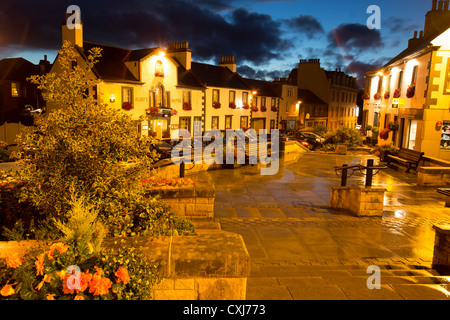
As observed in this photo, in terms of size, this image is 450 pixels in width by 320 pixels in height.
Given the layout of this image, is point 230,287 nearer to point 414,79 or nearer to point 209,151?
point 209,151

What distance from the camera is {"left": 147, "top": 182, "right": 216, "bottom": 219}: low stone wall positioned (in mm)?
8125

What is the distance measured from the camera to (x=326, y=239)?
754cm

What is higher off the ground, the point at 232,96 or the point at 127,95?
the point at 232,96

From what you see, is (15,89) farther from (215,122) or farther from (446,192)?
(446,192)

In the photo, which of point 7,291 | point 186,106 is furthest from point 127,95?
point 7,291

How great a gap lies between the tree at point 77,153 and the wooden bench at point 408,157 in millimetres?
16520

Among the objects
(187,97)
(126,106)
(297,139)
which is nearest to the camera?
(126,106)

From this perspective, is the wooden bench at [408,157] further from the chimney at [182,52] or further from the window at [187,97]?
the chimney at [182,52]

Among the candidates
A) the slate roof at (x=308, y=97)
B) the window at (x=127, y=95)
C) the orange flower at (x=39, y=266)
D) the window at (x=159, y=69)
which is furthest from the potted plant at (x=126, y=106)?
the slate roof at (x=308, y=97)

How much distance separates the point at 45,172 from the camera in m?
4.38

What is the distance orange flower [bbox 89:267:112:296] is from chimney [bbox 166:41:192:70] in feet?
112

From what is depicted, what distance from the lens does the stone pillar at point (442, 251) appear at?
5.94 meters

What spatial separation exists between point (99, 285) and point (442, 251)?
592 cm
